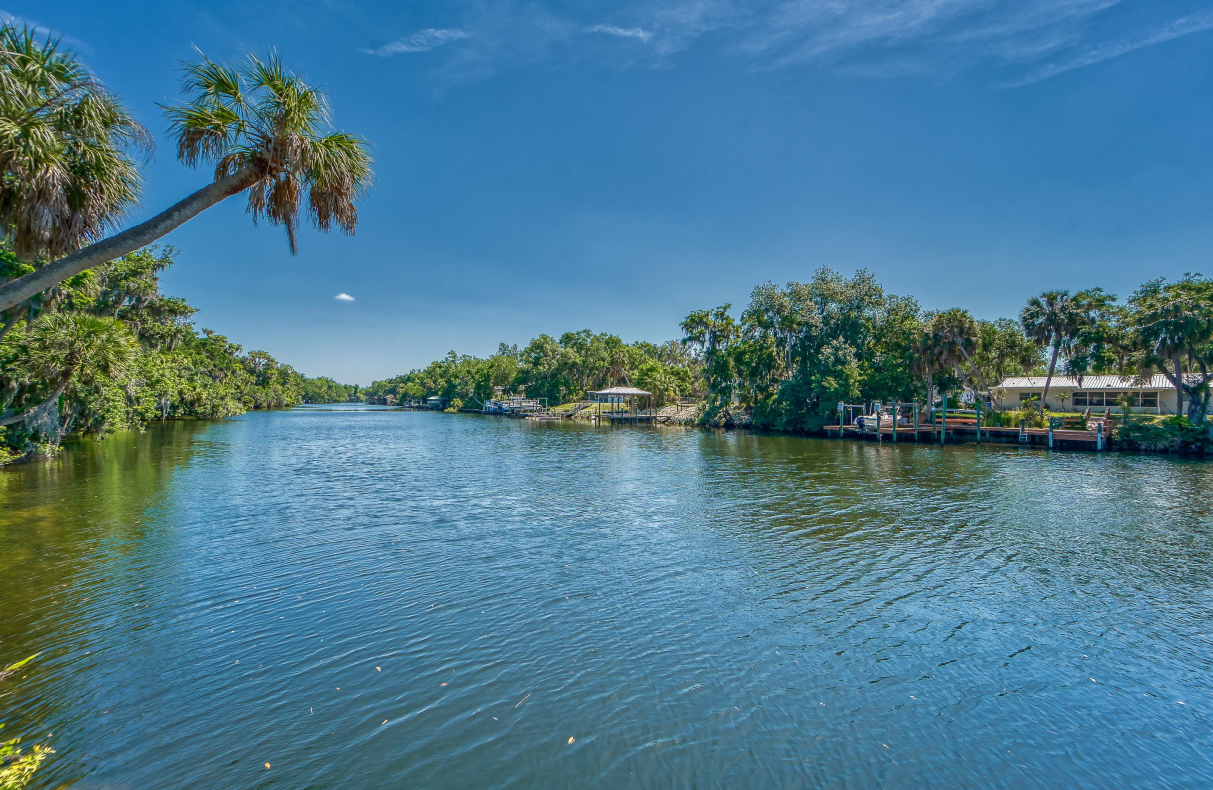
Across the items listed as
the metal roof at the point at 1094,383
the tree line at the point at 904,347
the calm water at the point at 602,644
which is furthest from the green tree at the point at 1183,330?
the calm water at the point at 602,644

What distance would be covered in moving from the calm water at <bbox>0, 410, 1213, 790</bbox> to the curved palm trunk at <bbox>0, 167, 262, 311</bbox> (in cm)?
429

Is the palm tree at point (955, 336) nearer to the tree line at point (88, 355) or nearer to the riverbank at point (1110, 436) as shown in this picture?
the riverbank at point (1110, 436)

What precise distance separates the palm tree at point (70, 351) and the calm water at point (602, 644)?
22.5 ft

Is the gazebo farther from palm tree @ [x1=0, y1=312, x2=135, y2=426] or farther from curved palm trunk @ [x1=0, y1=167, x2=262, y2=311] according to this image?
curved palm trunk @ [x1=0, y1=167, x2=262, y2=311]

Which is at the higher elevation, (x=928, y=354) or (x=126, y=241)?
(x=928, y=354)

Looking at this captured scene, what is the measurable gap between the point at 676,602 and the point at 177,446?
3677cm

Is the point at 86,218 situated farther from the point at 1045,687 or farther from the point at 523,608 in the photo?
the point at 1045,687

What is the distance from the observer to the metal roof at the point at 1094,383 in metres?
45.5

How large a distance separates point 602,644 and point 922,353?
44.8 meters

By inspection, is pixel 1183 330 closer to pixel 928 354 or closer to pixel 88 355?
pixel 928 354

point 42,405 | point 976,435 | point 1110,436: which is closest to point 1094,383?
point 976,435

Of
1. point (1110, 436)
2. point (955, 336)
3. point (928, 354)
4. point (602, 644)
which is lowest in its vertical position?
point (602, 644)

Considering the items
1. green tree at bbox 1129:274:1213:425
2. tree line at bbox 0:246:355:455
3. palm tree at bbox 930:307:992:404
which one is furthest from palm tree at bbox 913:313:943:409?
tree line at bbox 0:246:355:455

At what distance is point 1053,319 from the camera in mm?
40844
